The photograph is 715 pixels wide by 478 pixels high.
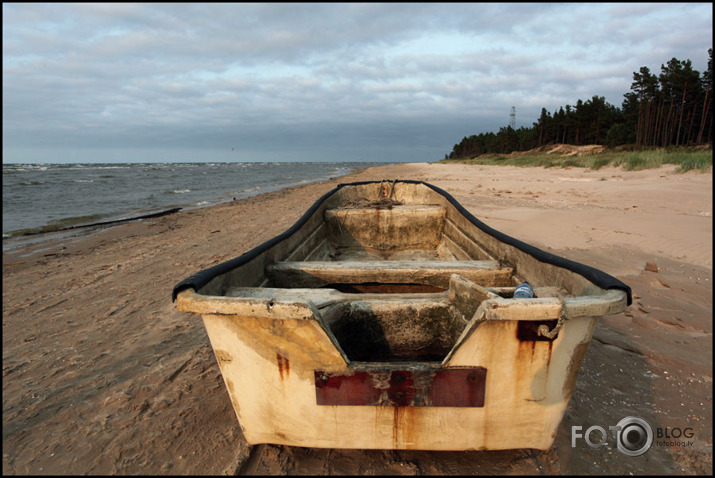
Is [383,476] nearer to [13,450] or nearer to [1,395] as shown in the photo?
[13,450]

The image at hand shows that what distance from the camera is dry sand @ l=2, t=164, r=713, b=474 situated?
1934 mm

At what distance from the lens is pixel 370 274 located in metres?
2.99

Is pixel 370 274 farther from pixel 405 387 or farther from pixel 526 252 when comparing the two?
pixel 405 387

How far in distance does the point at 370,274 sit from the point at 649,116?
→ 45901 mm

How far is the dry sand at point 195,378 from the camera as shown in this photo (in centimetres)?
193

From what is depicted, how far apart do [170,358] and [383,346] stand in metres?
2.05

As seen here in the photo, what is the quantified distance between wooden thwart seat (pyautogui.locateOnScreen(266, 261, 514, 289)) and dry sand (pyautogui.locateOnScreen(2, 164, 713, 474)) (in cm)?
96

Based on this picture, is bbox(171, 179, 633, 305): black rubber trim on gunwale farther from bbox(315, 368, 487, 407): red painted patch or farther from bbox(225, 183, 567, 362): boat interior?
bbox(315, 368, 487, 407): red painted patch

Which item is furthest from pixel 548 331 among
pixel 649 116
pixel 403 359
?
pixel 649 116

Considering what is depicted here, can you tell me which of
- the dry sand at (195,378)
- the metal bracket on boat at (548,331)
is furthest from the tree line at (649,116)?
the metal bracket on boat at (548,331)

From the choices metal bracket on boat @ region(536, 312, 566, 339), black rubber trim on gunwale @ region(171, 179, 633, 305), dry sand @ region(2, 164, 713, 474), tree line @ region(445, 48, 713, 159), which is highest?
tree line @ region(445, 48, 713, 159)

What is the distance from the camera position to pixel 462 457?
1.90 metres

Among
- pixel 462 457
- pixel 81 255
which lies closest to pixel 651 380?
pixel 462 457

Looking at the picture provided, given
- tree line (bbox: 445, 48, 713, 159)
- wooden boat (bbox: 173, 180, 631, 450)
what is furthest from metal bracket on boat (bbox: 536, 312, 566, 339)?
tree line (bbox: 445, 48, 713, 159)
